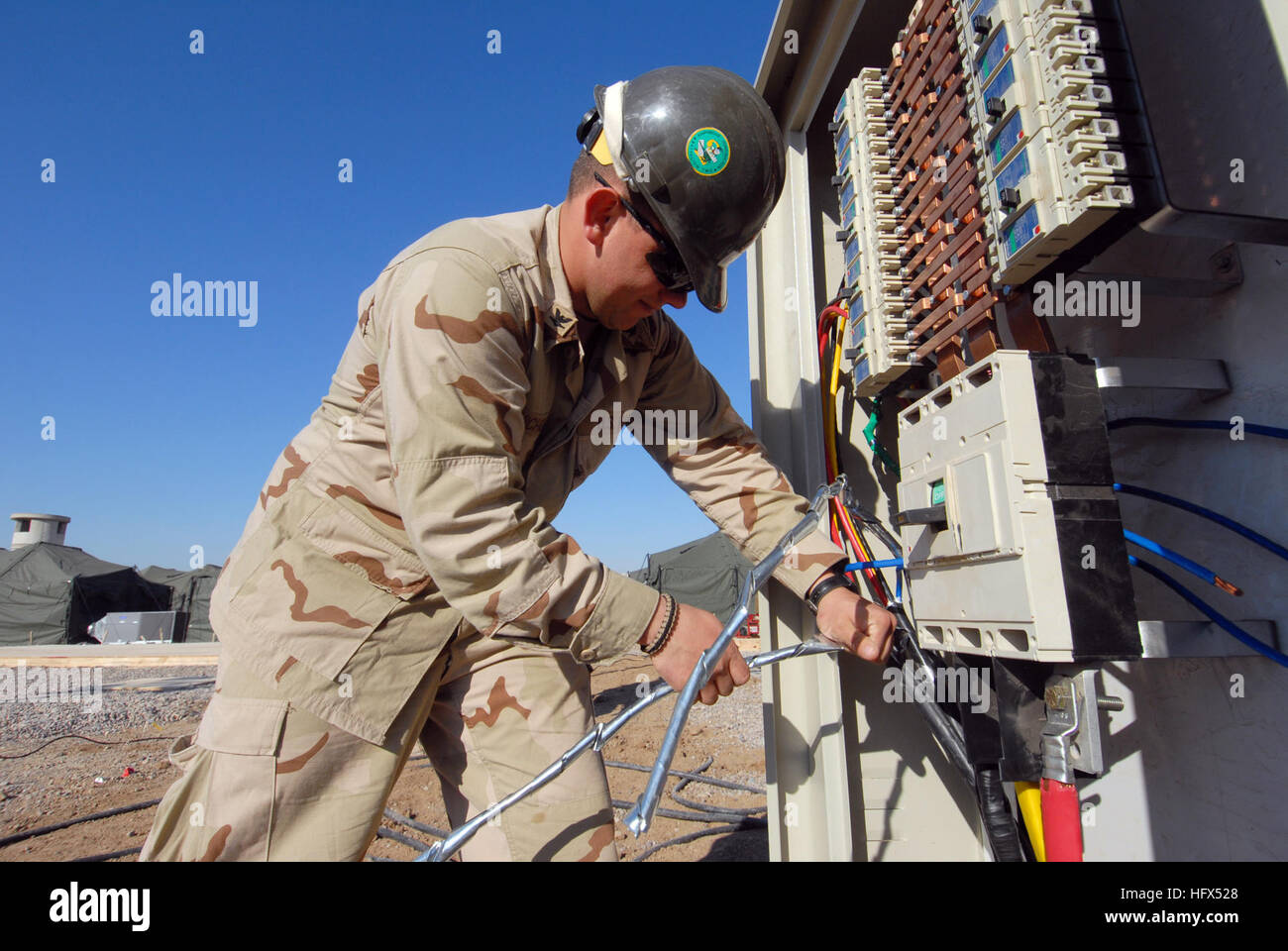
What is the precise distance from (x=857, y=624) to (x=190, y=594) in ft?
59.0

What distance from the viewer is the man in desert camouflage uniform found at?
141 centimetres

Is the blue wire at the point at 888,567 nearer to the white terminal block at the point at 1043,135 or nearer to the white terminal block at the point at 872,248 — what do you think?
the white terminal block at the point at 872,248

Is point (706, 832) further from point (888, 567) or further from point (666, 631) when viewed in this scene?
point (666, 631)

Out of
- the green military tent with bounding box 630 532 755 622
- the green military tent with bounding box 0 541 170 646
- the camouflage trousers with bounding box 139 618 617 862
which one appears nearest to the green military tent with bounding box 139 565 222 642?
the green military tent with bounding box 0 541 170 646

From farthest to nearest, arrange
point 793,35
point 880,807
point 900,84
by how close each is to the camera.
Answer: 1. point 793,35
2. point 880,807
3. point 900,84

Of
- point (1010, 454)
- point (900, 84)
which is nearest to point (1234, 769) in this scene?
point (1010, 454)

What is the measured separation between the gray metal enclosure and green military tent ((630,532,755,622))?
36.3 feet

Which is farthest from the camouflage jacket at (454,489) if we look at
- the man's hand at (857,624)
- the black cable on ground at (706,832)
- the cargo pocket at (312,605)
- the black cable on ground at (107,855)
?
the black cable on ground at (107,855)

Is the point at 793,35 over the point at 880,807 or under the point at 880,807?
over

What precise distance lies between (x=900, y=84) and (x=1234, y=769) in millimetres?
1761

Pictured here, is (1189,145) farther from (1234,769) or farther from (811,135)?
(811,135)

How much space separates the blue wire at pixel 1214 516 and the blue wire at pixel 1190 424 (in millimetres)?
132
